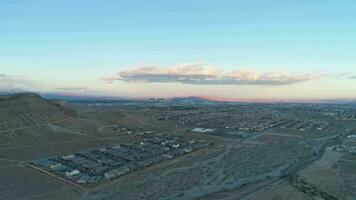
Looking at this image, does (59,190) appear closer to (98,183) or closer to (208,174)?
(98,183)

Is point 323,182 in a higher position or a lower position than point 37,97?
lower

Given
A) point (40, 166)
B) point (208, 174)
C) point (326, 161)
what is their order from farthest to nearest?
point (326, 161) → point (40, 166) → point (208, 174)

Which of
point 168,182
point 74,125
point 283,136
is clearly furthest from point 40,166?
point 283,136

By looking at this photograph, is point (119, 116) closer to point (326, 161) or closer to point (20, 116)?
point (20, 116)

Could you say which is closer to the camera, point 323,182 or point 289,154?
point 323,182

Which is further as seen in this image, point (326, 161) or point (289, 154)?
point (289, 154)

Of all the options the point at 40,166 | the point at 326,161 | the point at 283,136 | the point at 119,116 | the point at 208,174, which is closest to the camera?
the point at 208,174

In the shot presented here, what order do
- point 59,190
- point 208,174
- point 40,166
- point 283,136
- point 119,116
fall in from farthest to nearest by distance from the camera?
point 119,116, point 283,136, point 40,166, point 208,174, point 59,190

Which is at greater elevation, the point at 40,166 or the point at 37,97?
the point at 37,97

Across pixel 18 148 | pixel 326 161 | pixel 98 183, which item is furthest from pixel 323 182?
pixel 18 148
